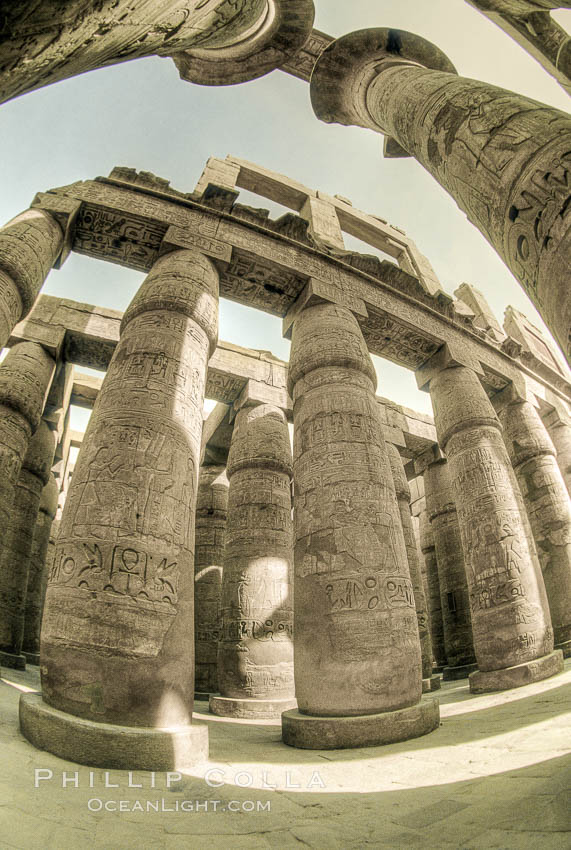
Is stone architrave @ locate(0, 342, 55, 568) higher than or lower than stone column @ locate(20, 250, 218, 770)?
higher

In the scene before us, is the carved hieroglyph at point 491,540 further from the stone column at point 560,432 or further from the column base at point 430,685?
the stone column at point 560,432

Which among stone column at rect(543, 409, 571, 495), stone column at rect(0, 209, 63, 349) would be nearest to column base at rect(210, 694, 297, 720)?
stone column at rect(0, 209, 63, 349)

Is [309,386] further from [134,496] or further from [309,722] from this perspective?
[309,722]

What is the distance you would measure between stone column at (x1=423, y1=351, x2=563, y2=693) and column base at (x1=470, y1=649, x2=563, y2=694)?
0.04 ft

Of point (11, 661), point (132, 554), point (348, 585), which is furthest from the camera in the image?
point (11, 661)

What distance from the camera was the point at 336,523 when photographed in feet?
14.1

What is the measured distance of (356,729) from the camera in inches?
131

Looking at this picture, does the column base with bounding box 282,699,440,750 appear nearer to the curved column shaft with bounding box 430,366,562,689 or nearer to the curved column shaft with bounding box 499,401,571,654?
the curved column shaft with bounding box 430,366,562,689

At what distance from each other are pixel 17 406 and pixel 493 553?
7.81 meters

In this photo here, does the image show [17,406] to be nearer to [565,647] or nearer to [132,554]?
[132,554]

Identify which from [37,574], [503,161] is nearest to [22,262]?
[503,161]

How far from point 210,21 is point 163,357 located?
3.05m

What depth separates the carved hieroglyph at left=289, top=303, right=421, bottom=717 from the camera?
3629 mm

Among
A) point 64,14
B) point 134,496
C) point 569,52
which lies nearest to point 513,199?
point 64,14
